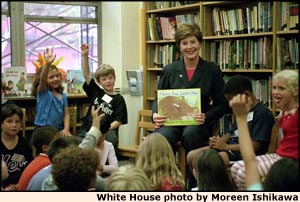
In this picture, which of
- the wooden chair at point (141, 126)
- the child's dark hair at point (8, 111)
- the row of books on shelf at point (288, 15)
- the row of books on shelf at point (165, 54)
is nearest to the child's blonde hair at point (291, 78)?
the row of books on shelf at point (288, 15)

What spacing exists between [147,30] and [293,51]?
1.78 meters

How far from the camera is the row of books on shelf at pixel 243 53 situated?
4195 millimetres

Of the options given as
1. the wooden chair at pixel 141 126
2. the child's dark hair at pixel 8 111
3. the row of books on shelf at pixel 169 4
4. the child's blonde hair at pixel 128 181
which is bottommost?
the wooden chair at pixel 141 126

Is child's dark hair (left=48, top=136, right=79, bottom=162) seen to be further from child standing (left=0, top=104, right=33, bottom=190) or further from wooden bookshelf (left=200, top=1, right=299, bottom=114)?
wooden bookshelf (left=200, top=1, right=299, bottom=114)

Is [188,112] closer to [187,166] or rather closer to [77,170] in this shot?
[187,166]

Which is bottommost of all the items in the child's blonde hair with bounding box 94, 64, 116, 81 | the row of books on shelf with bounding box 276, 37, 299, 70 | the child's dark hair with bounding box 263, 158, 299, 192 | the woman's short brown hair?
the child's dark hair with bounding box 263, 158, 299, 192

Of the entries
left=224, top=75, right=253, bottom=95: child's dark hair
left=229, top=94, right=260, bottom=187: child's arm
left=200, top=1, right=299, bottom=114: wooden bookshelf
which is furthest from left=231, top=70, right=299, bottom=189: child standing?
left=200, top=1, right=299, bottom=114: wooden bookshelf

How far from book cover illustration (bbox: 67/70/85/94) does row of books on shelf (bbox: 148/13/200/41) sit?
0.93m

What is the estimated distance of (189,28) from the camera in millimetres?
3041

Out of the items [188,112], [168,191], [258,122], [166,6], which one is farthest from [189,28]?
[166,6]

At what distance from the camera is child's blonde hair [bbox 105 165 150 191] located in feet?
6.70

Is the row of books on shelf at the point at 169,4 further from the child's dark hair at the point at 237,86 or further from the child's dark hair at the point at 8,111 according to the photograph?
the child's dark hair at the point at 8,111

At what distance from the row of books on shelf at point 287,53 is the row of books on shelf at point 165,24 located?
1071 mm

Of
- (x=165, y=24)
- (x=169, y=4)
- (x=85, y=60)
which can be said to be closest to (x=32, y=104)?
(x=85, y=60)
